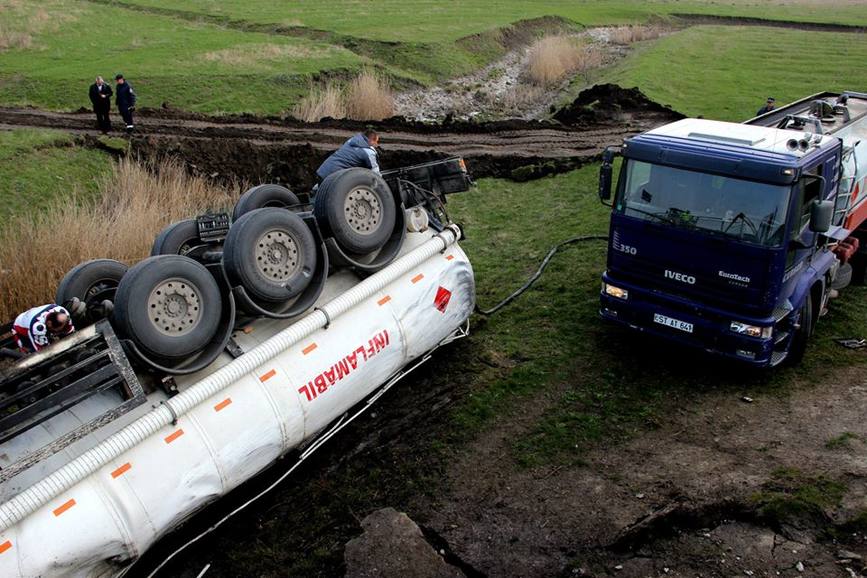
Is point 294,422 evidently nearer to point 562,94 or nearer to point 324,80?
point 324,80

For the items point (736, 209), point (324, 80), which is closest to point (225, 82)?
point (324, 80)

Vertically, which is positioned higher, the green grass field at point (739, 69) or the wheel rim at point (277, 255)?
the green grass field at point (739, 69)

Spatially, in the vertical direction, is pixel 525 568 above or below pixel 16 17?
below

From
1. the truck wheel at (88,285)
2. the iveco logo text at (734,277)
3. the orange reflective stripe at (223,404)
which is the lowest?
the orange reflective stripe at (223,404)

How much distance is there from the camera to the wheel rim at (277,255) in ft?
24.1

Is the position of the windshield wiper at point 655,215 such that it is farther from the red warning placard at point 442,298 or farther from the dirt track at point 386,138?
the dirt track at point 386,138

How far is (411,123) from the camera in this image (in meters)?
21.7

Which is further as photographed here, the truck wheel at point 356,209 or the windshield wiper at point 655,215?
the windshield wiper at point 655,215

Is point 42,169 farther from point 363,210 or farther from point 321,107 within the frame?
point 363,210

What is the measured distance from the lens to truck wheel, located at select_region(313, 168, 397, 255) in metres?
8.16

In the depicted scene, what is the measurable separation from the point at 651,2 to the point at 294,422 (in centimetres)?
5690

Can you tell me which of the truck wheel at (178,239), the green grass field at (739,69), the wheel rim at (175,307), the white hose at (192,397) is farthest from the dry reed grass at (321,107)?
the wheel rim at (175,307)

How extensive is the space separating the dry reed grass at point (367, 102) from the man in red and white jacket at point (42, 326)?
1722 cm

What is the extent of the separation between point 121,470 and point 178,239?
9.87 ft
